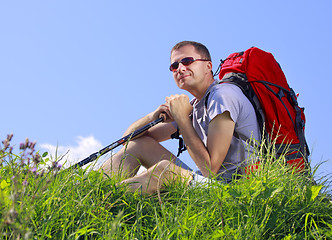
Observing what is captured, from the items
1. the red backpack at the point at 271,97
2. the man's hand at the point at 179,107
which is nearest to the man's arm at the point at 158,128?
the man's hand at the point at 179,107

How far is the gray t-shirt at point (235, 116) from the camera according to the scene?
4672 mm

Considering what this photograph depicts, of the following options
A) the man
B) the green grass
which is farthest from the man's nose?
the green grass

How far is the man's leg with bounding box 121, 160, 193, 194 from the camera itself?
433 cm

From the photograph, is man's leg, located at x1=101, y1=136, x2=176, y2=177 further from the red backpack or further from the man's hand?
the red backpack

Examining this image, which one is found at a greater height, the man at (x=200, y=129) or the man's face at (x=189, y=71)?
the man's face at (x=189, y=71)

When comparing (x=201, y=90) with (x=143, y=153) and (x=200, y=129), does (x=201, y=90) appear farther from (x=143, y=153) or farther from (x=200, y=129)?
(x=143, y=153)

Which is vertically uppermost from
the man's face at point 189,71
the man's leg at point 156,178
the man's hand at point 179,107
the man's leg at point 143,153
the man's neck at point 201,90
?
the man's face at point 189,71

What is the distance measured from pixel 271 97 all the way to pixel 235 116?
75 cm

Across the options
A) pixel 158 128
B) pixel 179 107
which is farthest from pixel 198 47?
pixel 158 128

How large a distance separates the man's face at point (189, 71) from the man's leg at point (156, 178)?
139 centimetres

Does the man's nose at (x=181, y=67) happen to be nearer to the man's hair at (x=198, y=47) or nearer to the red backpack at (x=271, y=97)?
the man's hair at (x=198, y=47)

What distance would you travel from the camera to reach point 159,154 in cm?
564

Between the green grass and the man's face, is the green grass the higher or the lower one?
the lower one

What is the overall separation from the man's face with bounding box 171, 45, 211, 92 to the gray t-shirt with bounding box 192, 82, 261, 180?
0.44m
